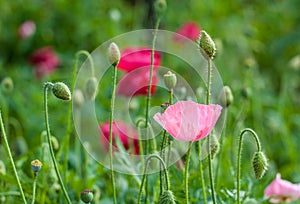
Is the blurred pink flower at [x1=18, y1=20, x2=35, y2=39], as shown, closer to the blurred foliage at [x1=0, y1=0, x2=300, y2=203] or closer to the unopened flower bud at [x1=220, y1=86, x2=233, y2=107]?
the blurred foliage at [x1=0, y1=0, x2=300, y2=203]

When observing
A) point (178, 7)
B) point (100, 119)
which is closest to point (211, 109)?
point (100, 119)

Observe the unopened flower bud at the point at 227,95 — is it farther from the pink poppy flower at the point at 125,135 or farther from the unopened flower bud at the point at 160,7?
the pink poppy flower at the point at 125,135

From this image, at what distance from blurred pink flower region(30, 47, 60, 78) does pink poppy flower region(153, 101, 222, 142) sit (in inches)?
77.6

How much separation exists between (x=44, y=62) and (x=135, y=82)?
40.6 inches

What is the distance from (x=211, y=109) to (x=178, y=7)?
288cm

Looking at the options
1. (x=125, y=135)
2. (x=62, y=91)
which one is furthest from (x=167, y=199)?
(x=125, y=135)

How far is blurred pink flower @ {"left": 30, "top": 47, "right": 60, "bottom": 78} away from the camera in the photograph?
3.17 m

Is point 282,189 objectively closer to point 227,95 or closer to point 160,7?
→ point 227,95

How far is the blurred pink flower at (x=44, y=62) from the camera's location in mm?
3166

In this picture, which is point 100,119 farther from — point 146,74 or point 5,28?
point 5,28

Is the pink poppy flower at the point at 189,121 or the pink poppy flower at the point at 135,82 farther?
the pink poppy flower at the point at 135,82

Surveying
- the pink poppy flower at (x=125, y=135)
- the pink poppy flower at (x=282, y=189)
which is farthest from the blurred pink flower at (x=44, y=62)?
the pink poppy flower at (x=282, y=189)

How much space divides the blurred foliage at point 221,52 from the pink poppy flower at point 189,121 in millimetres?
877

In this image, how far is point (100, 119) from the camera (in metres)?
2.64
